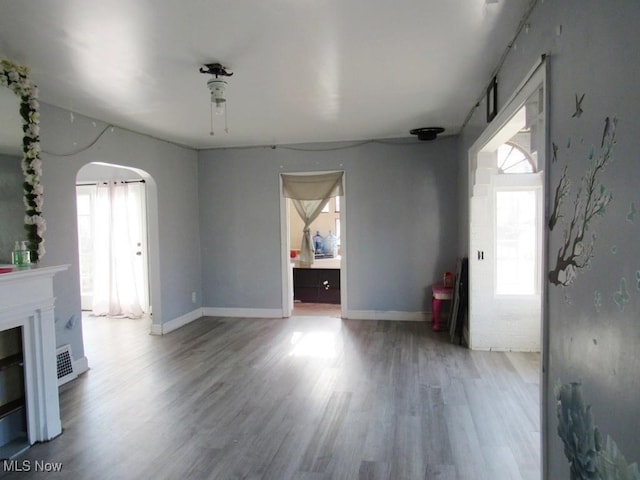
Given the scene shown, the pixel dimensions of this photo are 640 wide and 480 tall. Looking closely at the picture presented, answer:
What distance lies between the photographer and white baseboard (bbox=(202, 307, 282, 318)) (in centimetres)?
590

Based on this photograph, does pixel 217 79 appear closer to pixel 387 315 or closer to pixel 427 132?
pixel 427 132

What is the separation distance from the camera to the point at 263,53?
262 centimetres

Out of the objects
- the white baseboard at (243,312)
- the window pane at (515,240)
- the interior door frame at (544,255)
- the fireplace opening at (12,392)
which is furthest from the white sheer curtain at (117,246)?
the interior door frame at (544,255)

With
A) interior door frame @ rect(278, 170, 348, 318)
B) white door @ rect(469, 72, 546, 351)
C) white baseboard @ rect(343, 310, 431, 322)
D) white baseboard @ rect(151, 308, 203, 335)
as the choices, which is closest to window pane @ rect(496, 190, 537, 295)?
white door @ rect(469, 72, 546, 351)

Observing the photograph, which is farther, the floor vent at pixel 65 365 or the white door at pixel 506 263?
the white door at pixel 506 263

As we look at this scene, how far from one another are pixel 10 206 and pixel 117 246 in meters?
3.19

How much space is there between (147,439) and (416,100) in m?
3.37

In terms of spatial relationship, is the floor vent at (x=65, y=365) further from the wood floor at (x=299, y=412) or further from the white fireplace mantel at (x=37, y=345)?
the white fireplace mantel at (x=37, y=345)

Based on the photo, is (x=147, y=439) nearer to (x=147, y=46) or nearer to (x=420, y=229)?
(x=147, y=46)

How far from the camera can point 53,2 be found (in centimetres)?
197

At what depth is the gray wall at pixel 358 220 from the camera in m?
5.41

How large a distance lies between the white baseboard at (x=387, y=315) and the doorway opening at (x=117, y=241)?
9.58ft

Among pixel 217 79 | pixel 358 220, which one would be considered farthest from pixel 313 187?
pixel 217 79

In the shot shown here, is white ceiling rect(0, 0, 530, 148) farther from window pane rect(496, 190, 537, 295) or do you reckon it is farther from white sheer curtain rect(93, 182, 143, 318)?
white sheer curtain rect(93, 182, 143, 318)
